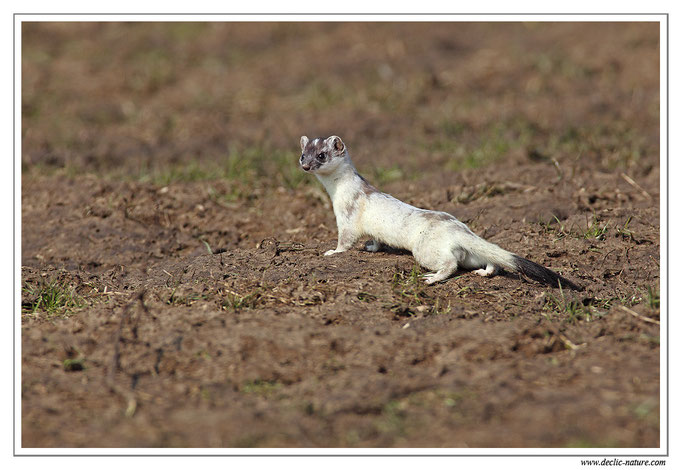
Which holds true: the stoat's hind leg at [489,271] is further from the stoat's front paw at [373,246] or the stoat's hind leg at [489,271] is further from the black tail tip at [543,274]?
the stoat's front paw at [373,246]

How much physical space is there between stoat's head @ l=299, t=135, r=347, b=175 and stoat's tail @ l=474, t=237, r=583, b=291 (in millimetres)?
1449

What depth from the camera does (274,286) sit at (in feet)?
18.5

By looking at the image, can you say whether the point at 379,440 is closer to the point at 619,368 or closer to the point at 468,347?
the point at 468,347

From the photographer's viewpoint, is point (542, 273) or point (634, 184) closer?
point (542, 273)

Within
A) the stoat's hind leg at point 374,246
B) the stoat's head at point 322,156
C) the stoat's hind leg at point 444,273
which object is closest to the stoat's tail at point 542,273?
the stoat's hind leg at point 444,273

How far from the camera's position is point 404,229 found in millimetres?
6023

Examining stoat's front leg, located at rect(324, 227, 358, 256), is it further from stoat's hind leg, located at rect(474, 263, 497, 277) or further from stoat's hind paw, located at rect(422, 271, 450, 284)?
stoat's hind leg, located at rect(474, 263, 497, 277)

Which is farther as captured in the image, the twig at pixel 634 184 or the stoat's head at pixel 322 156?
the twig at pixel 634 184

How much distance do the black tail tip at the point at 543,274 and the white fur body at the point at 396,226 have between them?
63mm

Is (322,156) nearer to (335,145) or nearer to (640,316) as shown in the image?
(335,145)

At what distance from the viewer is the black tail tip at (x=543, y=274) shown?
5629mm

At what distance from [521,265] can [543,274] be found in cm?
17

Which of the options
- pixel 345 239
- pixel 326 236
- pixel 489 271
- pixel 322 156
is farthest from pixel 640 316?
pixel 326 236

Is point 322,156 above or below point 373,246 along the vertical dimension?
above
